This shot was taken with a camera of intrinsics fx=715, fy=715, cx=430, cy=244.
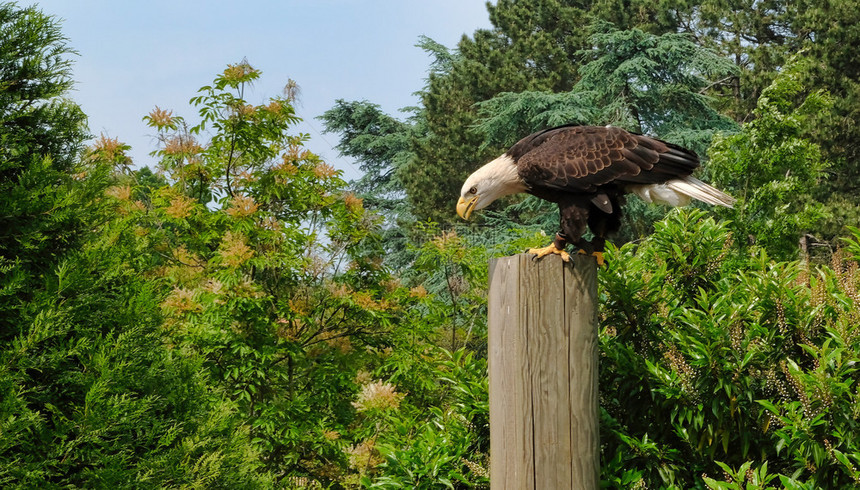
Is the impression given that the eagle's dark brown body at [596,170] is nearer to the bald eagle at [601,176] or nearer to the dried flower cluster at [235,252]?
the bald eagle at [601,176]

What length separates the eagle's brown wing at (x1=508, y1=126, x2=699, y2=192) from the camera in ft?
9.74

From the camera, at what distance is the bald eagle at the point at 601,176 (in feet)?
9.71

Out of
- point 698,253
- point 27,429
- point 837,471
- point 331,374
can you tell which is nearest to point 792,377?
point 837,471

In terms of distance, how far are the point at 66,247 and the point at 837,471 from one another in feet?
9.87

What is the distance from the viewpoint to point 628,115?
1516cm

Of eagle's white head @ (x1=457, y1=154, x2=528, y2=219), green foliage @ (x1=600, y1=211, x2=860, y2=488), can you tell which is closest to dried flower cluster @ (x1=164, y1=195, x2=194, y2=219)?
eagle's white head @ (x1=457, y1=154, x2=528, y2=219)

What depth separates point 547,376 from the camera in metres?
2.46

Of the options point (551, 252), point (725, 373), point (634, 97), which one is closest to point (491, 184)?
point (551, 252)

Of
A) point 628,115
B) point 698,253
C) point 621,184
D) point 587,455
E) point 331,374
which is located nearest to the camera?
point 587,455

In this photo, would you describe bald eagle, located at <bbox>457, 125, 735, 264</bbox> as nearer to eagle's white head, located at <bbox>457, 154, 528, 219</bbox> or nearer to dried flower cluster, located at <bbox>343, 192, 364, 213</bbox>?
eagle's white head, located at <bbox>457, 154, 528, 219</bbox>

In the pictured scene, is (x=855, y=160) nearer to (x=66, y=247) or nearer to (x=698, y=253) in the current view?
(x=698, y=253)

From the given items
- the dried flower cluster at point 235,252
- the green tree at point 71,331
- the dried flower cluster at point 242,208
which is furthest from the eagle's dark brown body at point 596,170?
the dried flower cluster at point 242,208

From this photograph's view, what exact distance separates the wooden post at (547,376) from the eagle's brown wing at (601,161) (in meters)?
0.55

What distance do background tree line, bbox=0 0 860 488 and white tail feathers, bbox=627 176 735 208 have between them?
43cm
